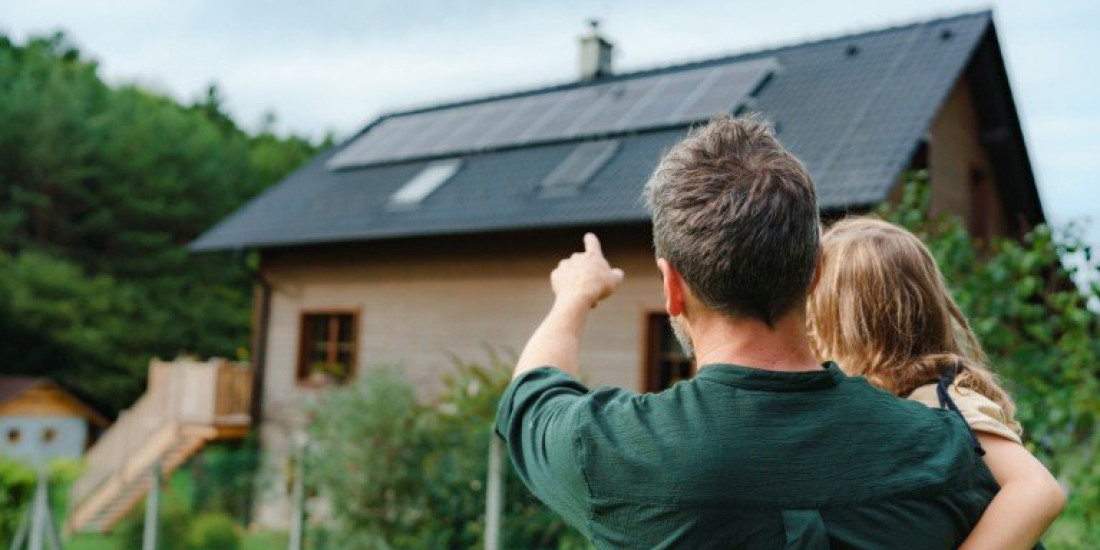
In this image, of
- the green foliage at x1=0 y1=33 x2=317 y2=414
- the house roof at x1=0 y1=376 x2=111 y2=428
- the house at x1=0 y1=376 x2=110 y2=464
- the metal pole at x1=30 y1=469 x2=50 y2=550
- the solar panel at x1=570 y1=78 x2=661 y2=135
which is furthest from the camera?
the green foliage at x1=0 y1=33 x2=317 y2=414

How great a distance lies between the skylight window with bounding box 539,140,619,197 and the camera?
1288 centimetres

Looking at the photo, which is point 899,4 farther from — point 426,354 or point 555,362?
point 555,362

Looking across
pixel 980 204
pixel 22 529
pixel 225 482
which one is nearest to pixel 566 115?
pixel 980 204

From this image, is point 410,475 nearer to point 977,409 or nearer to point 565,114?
point 977,409

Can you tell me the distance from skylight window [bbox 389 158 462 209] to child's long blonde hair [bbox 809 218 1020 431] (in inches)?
506

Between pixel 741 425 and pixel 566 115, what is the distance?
14.1 m

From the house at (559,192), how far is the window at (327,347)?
0.04m

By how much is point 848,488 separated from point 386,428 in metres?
7.77

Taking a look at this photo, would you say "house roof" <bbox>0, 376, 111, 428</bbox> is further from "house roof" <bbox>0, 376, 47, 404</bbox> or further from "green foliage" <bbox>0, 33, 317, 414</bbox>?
"green foliage" <bbox>0, 33, 317, 414</bbox>

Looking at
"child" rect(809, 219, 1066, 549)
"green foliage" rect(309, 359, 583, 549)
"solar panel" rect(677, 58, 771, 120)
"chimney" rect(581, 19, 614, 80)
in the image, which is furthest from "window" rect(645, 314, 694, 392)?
"child" rect(809, 219, 1066, 549)

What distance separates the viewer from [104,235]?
2852 centimetres

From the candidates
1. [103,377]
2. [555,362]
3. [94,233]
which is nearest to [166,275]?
[94,233]

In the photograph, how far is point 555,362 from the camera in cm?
148

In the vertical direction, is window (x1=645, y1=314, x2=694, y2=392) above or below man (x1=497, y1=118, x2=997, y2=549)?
above
